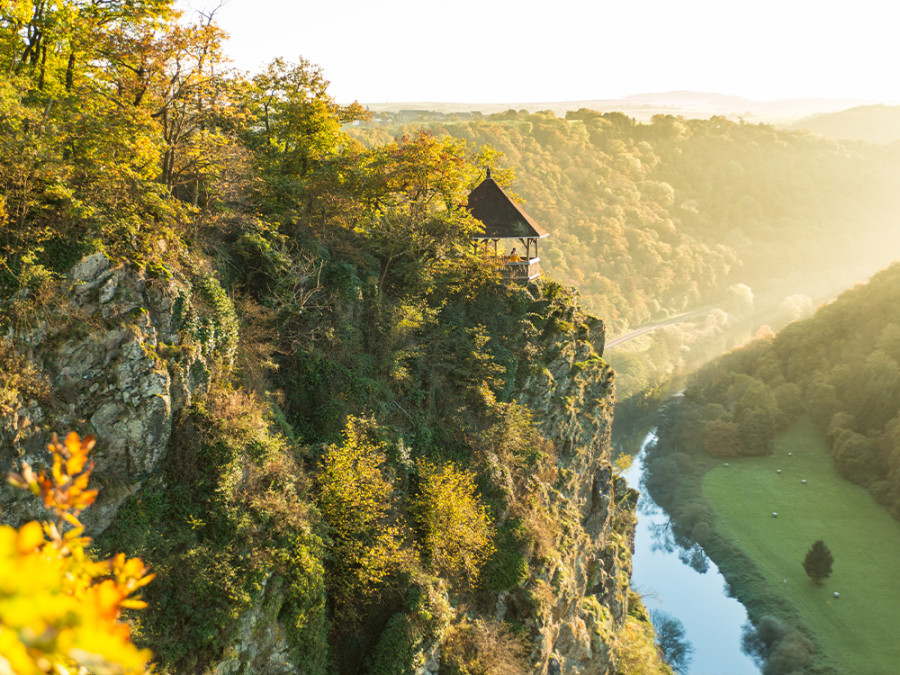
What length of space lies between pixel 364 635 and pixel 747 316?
117410mm

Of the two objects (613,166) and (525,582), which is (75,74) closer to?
(525,582)

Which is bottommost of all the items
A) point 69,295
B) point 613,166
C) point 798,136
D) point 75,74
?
point 69,295

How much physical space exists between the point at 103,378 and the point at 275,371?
6871mm

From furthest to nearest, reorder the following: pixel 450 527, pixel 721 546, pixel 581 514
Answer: pixel 721 546, pixel 581 514, pixel 450 527

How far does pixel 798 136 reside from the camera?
161375mm

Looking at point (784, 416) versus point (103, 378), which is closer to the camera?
point (103, 378)

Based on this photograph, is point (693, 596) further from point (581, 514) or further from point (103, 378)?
point (103, 378)

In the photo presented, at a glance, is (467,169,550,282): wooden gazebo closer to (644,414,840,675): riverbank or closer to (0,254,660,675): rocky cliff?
(0,254,660,675): rocky cliff

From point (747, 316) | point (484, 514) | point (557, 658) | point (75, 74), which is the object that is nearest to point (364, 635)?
point (484, 514)

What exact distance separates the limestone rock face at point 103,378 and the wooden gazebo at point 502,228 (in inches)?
630

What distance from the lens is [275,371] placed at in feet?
64.2

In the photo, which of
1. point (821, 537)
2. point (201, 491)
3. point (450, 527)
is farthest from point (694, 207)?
point (201, 491)

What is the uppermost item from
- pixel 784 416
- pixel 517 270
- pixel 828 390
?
pixel 517 270

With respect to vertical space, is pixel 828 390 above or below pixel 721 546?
above
